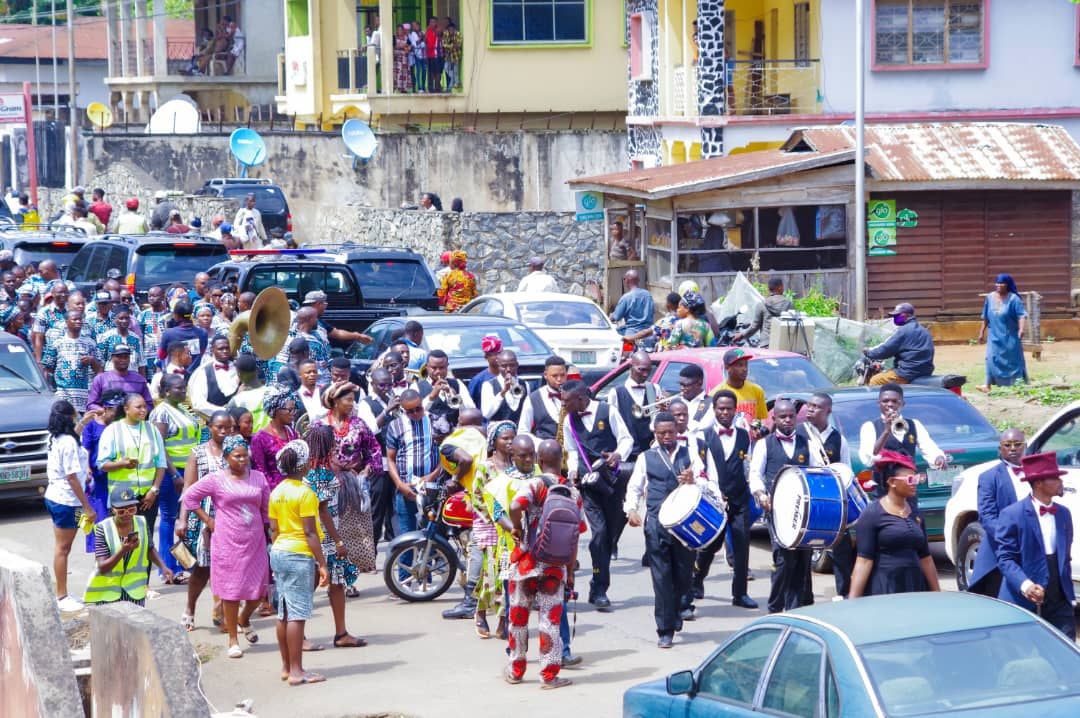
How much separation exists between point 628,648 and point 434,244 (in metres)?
19.8

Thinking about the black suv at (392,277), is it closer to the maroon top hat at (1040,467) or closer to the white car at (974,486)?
the white car at (974,486)

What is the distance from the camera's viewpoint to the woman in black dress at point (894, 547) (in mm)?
9047

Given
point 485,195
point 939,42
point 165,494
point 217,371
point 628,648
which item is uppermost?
point 939,42

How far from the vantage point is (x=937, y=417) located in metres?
13.4


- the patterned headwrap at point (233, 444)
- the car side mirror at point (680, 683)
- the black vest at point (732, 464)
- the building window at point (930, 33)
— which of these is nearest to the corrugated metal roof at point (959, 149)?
the building window at point (930, 33)

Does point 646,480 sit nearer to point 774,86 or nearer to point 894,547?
point 894,547

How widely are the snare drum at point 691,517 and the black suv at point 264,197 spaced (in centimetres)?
2442

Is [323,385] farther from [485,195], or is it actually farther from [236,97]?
[236,97]

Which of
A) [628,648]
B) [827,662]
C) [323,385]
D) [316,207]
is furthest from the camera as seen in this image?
[316,207]

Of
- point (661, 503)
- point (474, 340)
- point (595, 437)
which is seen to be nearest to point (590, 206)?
point (474, 340)

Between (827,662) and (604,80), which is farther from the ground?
(604,80)

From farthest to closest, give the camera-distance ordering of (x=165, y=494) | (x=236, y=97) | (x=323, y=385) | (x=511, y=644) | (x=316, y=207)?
(x=236, y=97) < (x=316, y=207) < (x=323, y=385) < (x=165, y=494) < (x=511, y=644)

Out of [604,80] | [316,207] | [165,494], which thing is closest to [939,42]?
[604,80]

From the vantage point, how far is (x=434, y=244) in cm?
3038
